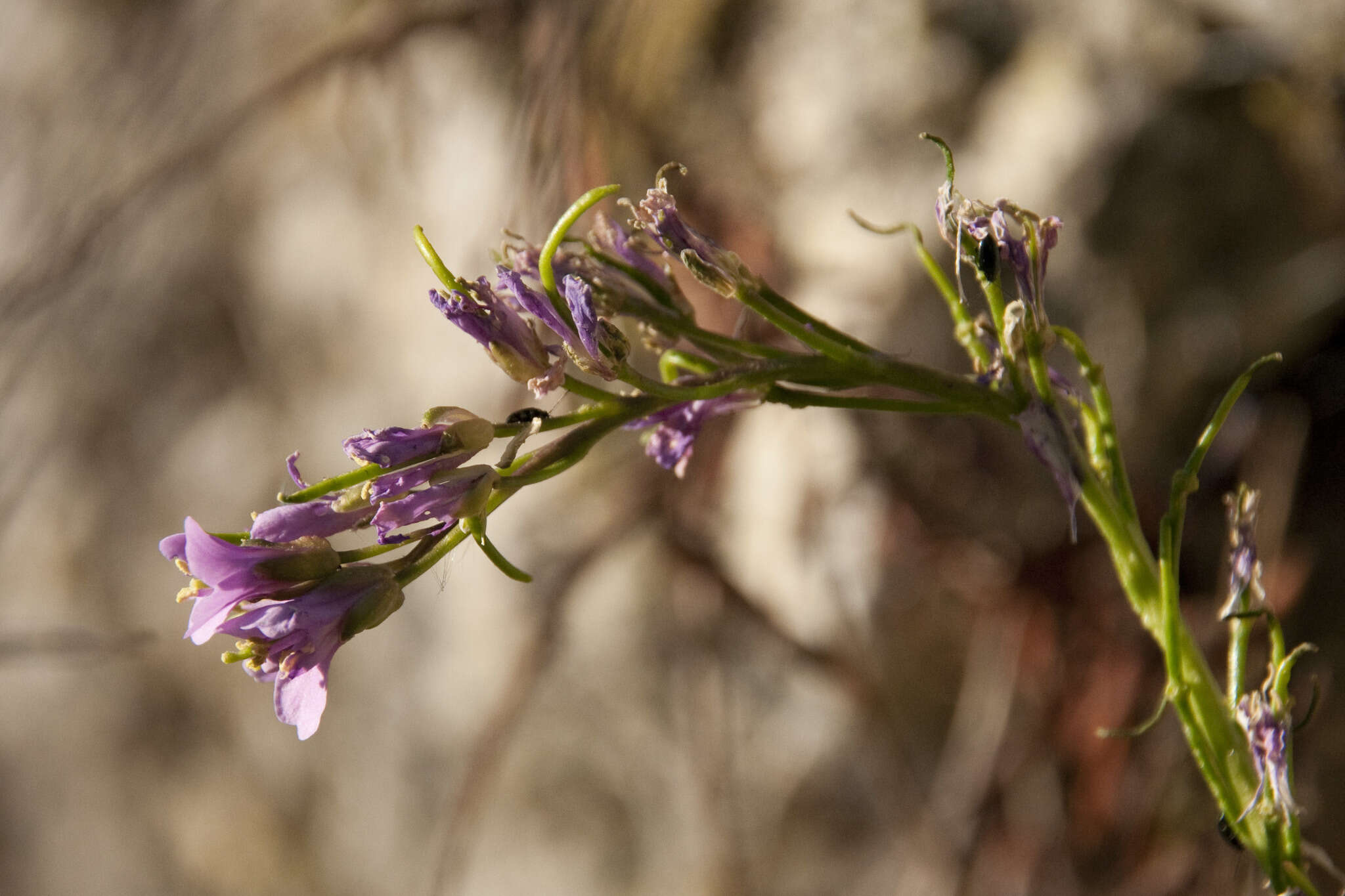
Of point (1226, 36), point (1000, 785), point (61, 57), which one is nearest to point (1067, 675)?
point (1000, 785)

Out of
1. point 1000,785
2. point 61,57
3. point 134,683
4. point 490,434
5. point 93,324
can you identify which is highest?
point 61,57

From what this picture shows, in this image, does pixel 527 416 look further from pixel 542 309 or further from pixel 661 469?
pixel 661 469

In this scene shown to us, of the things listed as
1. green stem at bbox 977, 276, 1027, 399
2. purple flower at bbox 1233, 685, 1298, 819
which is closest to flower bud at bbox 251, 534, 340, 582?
green stem at bbox 977, 276, 1027, 399

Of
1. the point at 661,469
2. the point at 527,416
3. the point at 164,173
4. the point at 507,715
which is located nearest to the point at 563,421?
the point at 527,416

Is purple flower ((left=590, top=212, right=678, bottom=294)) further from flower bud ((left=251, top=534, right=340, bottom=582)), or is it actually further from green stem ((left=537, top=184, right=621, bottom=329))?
flower bud ((left=251, top=534, right=340, bottom=582))

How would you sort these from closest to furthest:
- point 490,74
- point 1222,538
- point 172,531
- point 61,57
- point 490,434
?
point 490,434, point 1222,538, point 490,74, point 172,531, point 61,57

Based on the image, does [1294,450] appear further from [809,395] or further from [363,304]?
[363,304]
